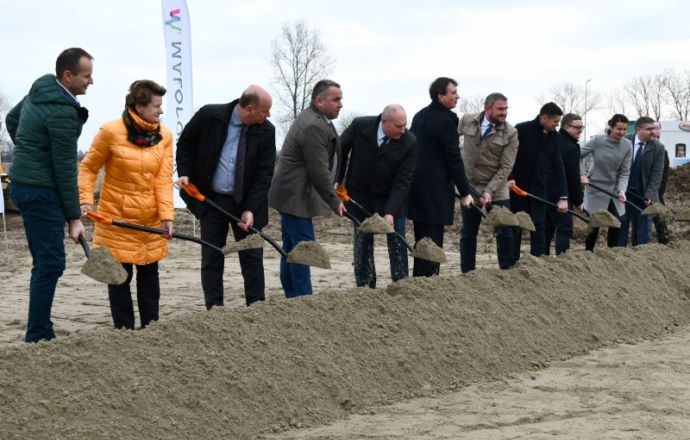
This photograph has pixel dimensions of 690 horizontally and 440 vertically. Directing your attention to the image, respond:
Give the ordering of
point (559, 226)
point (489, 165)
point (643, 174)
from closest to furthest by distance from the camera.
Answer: point (489, 165) → point (559, 226) → point (643, 174)

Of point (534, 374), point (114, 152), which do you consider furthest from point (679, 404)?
point (114, 152)

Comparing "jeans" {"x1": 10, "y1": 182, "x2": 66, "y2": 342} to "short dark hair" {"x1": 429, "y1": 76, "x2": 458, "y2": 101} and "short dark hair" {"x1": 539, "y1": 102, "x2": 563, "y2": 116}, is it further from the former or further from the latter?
"short dark hair" {"x1": 539, "y1": 102, "x2": 563, "y2": 116}

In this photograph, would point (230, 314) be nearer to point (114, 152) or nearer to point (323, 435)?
point (323, 435)

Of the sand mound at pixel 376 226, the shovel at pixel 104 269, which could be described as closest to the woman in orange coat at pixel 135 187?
the shovel at pixel 104 269

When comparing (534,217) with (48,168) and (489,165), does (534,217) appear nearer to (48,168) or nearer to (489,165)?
(489,165)

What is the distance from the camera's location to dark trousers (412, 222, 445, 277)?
7016 millimetres

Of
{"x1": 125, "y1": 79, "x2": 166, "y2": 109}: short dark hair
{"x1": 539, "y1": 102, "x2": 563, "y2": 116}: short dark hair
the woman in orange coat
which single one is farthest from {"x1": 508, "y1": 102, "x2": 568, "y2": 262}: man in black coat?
{"x1": 125, "y1": 79, "x2": 166, "y2": 109}: short dark hair

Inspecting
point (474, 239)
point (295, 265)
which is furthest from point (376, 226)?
point (474, 239)

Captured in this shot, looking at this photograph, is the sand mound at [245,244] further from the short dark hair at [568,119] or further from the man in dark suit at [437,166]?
the short dark hair at [568,119]

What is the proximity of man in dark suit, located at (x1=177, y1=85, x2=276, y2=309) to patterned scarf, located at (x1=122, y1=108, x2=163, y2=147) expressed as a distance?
1.98 feet

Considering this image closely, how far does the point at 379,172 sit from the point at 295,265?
1.11 m

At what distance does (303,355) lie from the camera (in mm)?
4461

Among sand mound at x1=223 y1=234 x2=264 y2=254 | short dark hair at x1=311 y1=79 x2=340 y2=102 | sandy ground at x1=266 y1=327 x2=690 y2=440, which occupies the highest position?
short dark hair at x1=311 y1=79 x2=340 y2=102

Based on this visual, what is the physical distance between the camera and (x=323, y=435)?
3922mm
